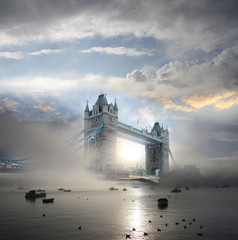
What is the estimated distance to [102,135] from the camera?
109375mm

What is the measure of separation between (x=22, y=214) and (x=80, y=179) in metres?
70.1

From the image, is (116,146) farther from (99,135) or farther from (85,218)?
(85,218)

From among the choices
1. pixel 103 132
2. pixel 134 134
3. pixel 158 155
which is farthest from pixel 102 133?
pixel 158 155

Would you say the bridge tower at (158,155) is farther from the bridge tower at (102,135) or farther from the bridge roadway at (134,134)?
the bridge tower at (102,135)

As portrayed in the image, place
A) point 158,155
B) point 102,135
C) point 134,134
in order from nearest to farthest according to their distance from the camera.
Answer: point 102,135, point 134,134, point 158,155

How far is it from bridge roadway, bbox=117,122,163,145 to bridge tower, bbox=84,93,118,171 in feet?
28.1

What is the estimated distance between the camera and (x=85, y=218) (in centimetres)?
2750

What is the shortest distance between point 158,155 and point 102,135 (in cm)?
6421

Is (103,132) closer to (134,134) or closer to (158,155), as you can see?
(134,134)

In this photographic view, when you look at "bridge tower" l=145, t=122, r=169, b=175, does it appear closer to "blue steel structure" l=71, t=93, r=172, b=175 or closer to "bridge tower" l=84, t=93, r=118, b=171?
"blue steel structure" l=71, t=93, r=172, b=175

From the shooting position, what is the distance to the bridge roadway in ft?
415

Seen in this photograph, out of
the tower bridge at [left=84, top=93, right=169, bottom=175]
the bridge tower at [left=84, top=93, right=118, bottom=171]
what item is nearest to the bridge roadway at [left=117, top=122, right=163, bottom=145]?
the tower bridge at [left=84, top=93, right=169, bottom=175]

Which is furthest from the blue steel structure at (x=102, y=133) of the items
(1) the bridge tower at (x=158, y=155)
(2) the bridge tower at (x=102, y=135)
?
(1) the bridge tower at (x=158, y=155)

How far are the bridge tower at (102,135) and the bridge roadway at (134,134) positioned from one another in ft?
Result: 28.1
